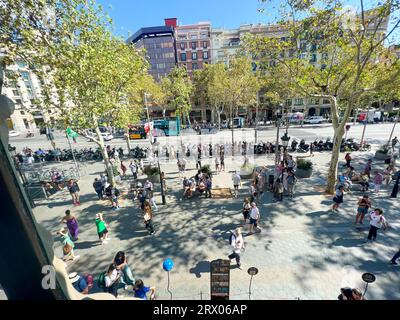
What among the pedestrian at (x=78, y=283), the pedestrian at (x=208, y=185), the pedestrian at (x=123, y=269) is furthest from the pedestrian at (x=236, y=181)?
the pedestrian at (x=78, y=283)

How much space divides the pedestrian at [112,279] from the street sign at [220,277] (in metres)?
2.52

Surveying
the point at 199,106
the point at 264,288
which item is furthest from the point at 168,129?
the point at 264,288

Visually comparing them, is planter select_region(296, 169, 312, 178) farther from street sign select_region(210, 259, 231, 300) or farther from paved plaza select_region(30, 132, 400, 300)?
street sign select_region(210, 259, 231, 300)

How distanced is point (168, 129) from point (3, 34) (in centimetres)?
2517

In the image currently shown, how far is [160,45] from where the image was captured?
5662 centimetres

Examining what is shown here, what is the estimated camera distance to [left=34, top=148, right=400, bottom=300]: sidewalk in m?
5.87

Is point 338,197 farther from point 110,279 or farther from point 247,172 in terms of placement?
point 110,279

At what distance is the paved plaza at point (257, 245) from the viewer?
5871mm

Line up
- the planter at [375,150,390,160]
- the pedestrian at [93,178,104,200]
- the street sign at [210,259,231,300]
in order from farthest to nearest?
the planter at [375,150,390,160], the pedestrian at [93,178,104,200], the street sign at [210,259,231,300]

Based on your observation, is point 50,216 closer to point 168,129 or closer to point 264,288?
point 264,288

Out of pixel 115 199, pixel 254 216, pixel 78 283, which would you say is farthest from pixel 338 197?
pixel 115 199

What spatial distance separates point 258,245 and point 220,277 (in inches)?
127

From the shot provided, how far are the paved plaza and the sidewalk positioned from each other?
0.03m


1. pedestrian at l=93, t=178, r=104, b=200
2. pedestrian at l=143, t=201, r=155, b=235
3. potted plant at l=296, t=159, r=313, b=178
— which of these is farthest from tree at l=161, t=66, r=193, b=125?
pedestrian at l=143, t=201, r=155, b=235
